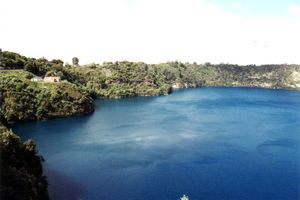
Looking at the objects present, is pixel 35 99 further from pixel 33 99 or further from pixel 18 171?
pixel 18 171

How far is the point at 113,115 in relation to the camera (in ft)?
378

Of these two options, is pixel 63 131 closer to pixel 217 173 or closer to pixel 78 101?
pixel 78 101

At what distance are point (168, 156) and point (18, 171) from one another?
33892 millimetres

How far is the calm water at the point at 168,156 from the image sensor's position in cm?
5400

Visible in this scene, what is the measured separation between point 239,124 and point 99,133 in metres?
38.2

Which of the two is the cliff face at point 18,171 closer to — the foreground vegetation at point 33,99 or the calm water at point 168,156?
the foreground vegetation at point 33,99

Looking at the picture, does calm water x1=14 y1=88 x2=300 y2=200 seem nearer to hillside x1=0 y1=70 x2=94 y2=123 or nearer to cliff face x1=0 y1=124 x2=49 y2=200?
hillside x1=0 y1=70 x2=94 y2=123

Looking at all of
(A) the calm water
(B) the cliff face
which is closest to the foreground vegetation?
(B) the cliff face

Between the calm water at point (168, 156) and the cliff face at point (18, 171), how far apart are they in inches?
218

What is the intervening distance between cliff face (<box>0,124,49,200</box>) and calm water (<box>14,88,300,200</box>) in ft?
18.2

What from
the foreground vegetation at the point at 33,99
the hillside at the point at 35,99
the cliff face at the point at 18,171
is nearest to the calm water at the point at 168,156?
the hillside at the point at 35,99

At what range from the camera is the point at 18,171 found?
3981 centimetres

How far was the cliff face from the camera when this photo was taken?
1460 inches

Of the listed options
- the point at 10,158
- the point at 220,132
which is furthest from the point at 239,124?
the point at 10,158
